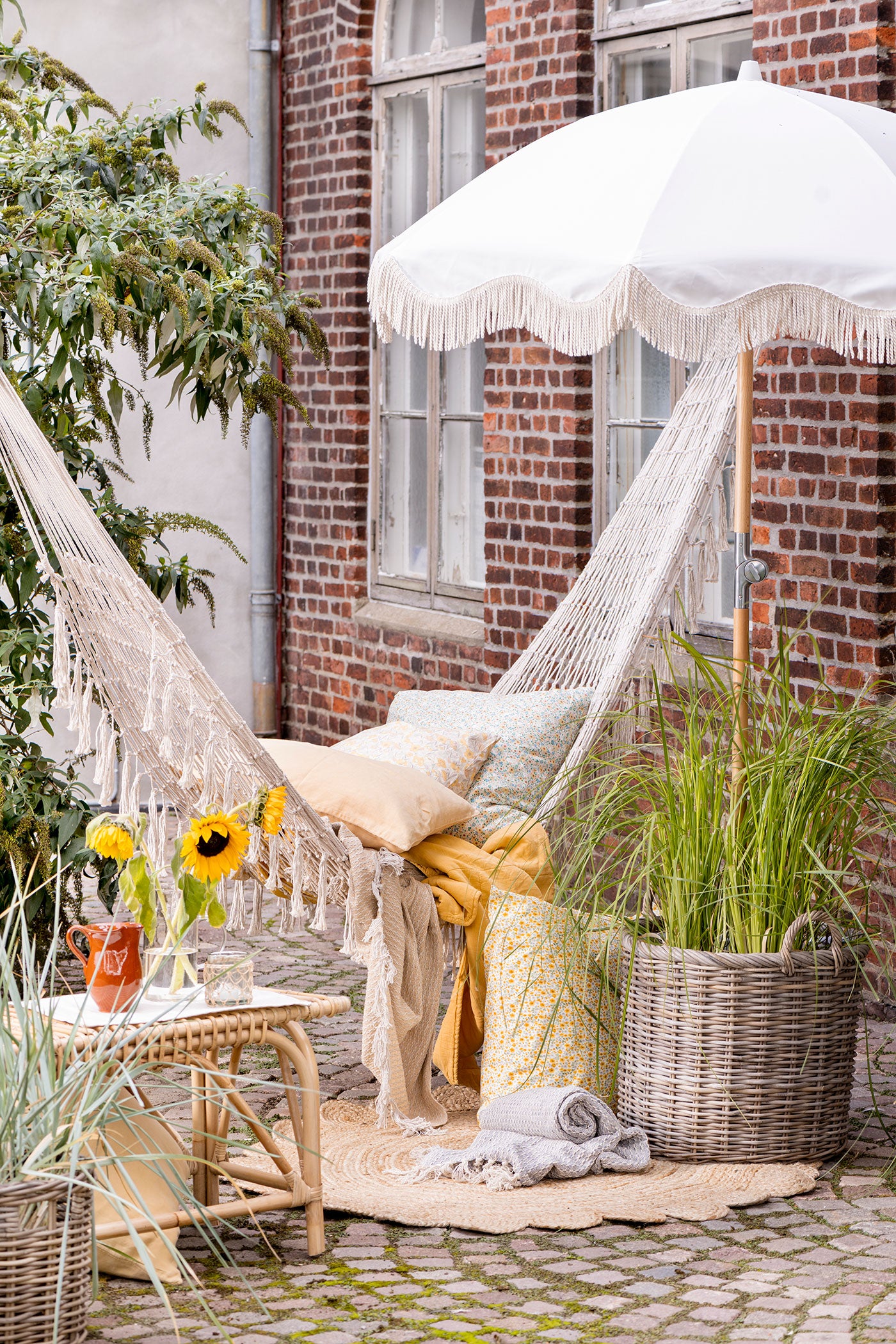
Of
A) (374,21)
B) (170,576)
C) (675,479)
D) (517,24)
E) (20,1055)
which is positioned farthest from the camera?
(374,21)

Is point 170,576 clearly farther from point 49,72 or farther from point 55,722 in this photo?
point 55,722

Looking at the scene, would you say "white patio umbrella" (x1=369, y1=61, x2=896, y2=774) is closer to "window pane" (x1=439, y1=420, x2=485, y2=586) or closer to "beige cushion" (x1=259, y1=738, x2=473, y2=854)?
"beige cushion" (x1=259, y1=738, x2=473, y2=854)

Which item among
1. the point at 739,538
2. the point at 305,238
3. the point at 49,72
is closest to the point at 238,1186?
the point at 739,538

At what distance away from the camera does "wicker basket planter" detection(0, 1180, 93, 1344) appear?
7.76 feet

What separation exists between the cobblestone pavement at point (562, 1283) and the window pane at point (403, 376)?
358 cm

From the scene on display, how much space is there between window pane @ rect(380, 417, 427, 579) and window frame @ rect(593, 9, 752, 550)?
3.71 ft

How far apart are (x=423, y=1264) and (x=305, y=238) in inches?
183

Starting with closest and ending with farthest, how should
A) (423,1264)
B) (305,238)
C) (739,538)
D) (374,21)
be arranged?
(423,1264), (739,538), (374,21), (305,238)

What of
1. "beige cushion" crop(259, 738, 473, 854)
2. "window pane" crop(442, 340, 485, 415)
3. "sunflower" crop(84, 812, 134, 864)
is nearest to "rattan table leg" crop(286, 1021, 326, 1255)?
"sunflower" crop(84, 812, 134, 864)

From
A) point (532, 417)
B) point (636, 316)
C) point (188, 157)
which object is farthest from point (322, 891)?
point (188, 157)

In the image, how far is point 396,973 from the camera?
3.54m

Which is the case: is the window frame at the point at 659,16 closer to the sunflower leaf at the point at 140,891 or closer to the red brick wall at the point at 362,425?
the red brick wall at the point at 362,425

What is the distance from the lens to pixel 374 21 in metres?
6.43

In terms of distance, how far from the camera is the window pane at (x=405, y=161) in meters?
6.25
